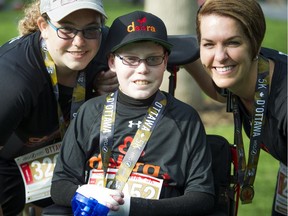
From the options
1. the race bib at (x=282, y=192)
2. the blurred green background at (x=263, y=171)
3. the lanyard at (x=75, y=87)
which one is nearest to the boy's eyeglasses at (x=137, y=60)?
the lanyard at (x=75, y=87)

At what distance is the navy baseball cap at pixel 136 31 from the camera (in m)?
4.56

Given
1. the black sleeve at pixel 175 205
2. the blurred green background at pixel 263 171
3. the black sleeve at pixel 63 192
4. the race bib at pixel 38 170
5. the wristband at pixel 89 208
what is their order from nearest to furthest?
the wristband at pixel 89 208
the black sleeve at pixel 175 205
the black sleeve at pixel 63 192
the race bib at pixel 38 170
the blurred green background at pixel 263 171

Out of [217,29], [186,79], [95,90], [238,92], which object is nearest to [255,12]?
[217,29]

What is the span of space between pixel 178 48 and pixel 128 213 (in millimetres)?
1393

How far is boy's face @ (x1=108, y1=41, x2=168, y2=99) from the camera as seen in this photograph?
4.58m

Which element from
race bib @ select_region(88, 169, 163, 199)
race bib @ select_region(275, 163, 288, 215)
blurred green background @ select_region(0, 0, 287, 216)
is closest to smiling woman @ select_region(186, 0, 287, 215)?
race bib @ select_region(275, 163, 288, 215)

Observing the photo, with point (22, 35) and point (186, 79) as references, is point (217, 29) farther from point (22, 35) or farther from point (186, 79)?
point (186, 79)

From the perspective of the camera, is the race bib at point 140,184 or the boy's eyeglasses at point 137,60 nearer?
the race bib at point 140,184

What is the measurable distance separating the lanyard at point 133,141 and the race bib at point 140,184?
0.04 m

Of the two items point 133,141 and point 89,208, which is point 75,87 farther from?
point 89,208

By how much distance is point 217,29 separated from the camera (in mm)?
4504

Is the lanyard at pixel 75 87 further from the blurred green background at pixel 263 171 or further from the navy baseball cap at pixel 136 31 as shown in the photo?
the blurred green background at pixel 263 171

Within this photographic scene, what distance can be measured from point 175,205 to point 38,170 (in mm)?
1520

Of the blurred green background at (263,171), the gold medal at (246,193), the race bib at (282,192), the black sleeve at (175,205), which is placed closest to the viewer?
the black sleeve at (175,205)
